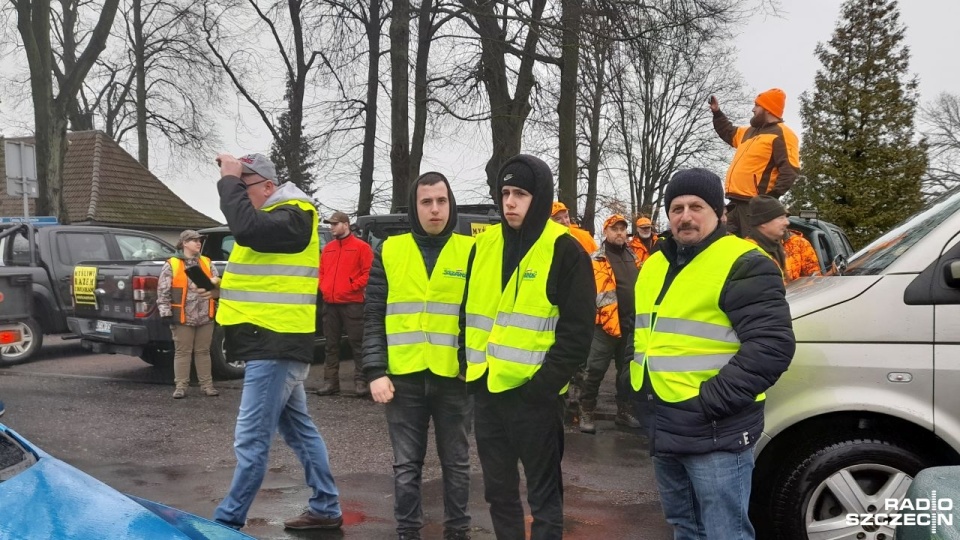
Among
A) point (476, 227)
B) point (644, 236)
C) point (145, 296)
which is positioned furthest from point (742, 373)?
point (145, 296)

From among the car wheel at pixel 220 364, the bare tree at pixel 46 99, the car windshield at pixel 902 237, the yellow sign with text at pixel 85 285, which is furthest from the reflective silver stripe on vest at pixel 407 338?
the bare tree at pixel 46 99

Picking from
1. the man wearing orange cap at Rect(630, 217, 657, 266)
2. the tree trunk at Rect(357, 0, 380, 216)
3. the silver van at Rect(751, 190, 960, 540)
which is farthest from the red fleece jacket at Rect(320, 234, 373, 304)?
the tree trunk at Rect(357, 0, 380, 216)

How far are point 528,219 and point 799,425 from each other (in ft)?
5.15

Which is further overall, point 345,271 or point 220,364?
point 220,364

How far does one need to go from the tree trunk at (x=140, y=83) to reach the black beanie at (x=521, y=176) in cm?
2836

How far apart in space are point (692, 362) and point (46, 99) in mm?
18071

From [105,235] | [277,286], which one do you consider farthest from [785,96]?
[105,235]

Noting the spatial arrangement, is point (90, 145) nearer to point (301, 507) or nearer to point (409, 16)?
point (409, 16)

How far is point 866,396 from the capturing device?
332cm

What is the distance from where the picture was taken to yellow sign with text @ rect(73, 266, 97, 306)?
9062mm

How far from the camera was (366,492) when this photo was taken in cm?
505

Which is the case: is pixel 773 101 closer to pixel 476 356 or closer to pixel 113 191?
pixel 476 356

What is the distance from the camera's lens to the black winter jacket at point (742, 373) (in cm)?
258

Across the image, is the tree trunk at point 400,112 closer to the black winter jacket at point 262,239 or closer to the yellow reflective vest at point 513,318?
the black winter jacket at point 262,239
